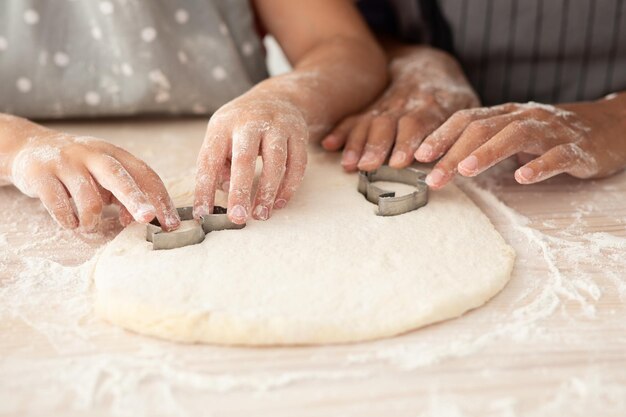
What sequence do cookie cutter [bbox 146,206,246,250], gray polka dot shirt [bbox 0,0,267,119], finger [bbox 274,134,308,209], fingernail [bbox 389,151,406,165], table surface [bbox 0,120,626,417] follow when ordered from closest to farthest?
table surface [bbox 0,120,626,417] < cookie cutter [bbox 146,206,246,250] < finger [bbox 274,134,308,209] < fingernail [bbox 389,151,406,165] < gray polka dot shirt [bbox 0,0,267,119]

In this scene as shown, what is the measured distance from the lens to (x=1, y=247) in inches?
32.1

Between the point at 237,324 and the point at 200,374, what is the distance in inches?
2.4

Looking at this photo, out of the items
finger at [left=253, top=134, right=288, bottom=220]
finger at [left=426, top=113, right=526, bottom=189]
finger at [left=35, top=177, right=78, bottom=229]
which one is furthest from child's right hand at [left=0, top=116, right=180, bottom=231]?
finger at [left=426, top=113, right=526, bottom=189]

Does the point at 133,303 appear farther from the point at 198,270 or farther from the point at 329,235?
the point at 329,235

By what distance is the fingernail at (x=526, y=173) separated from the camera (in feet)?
2.97

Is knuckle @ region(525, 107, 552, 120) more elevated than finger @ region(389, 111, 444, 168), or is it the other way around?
knuckle @ region(525, 107, 552, 120)

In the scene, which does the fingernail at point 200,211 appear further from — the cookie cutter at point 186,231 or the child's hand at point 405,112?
the child's hand at point 405,112

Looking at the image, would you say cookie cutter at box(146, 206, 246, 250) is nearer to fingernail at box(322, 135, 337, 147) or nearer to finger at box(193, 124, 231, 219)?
finger at box(193, 124, 231, 219)

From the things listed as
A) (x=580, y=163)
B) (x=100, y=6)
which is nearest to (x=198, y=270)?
(x=580, y=163)

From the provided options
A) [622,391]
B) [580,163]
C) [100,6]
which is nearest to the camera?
[622,391]

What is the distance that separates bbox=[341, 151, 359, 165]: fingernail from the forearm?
0.29ft

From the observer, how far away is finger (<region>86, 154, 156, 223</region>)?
30.7 inches

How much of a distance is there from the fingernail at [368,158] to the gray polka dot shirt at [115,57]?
0.40m

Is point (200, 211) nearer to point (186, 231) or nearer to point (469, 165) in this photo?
point (186, 231)
